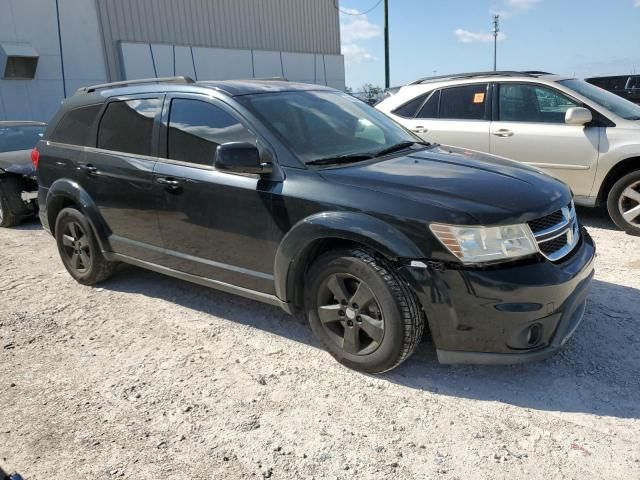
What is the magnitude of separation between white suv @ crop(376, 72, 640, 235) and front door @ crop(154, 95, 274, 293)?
3.78m

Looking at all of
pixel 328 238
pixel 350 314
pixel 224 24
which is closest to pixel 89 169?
pixel 328 238

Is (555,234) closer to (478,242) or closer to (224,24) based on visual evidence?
(478,242)

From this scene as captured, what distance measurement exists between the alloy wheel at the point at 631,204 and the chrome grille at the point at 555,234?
2882 mm

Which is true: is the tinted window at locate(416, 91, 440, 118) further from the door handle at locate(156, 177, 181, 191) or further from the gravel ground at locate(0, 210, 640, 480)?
the door handle at locate(156, 177, 181, 191)

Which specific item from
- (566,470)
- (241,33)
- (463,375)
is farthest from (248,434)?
(241,33)

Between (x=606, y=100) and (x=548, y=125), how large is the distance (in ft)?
2.30

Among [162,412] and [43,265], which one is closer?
[162,412]

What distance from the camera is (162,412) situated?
2934mm

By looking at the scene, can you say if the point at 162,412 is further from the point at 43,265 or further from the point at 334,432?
the point at 43,265

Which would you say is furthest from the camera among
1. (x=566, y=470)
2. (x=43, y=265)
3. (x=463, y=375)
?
(x=43, y=265)

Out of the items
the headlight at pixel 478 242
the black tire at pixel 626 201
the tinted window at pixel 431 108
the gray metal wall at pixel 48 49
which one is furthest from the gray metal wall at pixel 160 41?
the headlight at pixel 478 242

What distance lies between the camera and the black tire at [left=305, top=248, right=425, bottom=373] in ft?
9.43

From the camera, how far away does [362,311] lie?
306cm

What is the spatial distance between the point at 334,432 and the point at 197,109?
237 centimetres
